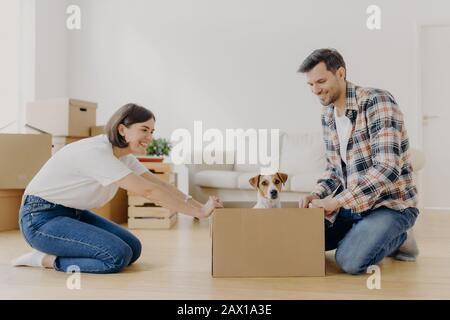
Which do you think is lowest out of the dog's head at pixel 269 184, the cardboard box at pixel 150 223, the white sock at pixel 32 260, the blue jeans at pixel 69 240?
the cardboard box at pixel 150 223

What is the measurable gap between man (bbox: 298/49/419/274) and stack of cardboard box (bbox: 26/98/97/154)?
82.1 inches

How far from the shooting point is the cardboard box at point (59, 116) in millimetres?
3605

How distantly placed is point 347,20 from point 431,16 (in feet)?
2.61

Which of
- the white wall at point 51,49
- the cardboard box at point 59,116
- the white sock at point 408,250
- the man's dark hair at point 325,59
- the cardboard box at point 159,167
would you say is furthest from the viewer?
the white wall at point 51,49

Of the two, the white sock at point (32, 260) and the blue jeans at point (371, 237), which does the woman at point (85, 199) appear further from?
the blue jeans at point (371, 237)

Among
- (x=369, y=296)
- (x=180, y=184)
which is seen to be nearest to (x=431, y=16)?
(x=180, y=184)

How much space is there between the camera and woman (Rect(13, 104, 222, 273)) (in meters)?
2.03

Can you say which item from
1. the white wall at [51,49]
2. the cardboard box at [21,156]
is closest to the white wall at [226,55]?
the white wall at [51,49]

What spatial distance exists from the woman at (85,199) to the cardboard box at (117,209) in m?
1.60

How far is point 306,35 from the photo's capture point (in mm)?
5000

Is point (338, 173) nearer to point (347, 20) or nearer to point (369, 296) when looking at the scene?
point (369, 296)

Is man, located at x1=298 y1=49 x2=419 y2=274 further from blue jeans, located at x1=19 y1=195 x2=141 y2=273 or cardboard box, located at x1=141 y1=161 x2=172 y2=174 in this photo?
cardboard box, located at x1=141 y1=161 x2=172 y2=174

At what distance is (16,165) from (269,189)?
1902mm

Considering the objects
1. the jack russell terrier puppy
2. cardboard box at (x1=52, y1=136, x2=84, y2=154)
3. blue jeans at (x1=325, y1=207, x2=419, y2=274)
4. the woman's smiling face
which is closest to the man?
blue jeans at (x1=325, y1=207, x2=419, y2=274)
